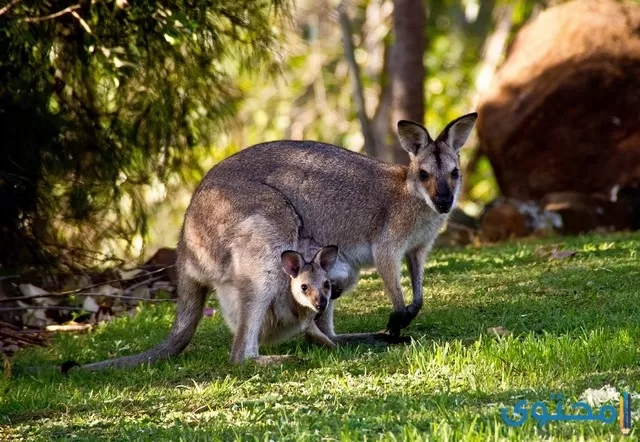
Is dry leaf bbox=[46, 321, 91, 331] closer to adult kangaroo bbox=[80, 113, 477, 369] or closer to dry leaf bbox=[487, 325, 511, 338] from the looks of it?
adult kangaroo bbox=[80, 113, 477, 369]

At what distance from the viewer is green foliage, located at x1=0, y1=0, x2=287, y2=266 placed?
8.29 metres

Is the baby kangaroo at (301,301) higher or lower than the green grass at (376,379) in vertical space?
higher

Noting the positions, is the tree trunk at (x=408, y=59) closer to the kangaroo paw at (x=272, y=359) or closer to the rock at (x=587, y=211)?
the rock at (x=587, y=211)

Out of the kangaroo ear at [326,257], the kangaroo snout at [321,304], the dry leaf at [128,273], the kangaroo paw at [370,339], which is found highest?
the dry leaf at [128,273]

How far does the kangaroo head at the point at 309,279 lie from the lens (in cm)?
611

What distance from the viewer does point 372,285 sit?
8484 mm

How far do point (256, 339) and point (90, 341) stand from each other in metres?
1.72

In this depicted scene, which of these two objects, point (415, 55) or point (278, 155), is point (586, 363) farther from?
point (415, 55)

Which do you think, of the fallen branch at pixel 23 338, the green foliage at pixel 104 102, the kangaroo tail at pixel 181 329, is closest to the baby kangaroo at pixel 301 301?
the kangaroo tail at pixel 181 329

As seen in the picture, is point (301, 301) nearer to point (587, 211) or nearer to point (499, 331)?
point (499, 331)

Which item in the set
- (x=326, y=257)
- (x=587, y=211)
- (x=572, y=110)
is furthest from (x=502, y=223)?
(x=326, y=257)

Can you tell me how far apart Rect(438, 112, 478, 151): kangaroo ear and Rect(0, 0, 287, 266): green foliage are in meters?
2.18

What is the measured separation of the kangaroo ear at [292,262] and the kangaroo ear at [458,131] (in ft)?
4.58

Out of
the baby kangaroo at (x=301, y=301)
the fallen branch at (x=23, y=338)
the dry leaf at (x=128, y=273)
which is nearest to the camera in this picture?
the baby kangaroo at (x=301, y=301)
